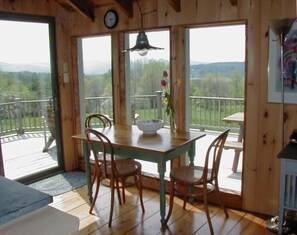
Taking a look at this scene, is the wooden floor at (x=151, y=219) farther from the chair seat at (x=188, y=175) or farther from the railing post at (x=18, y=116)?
the railing post at (x=18, y=116)

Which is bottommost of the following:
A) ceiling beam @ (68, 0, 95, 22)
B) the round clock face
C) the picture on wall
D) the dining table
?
Result: the dining table

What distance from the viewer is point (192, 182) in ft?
9.16

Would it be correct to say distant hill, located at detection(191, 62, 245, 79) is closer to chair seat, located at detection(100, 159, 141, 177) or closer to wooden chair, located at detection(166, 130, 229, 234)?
wooden chair, located at detection(166, 130, 229, 234)

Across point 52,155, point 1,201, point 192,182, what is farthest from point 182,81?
point 1,201

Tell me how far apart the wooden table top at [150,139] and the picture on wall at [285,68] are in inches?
32.6

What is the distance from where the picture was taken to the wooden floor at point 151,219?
2850mm

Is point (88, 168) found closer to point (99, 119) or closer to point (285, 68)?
point (99, 119)

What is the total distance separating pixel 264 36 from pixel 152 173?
79.6 inches

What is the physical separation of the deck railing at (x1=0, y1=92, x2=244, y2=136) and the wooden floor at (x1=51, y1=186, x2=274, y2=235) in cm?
108

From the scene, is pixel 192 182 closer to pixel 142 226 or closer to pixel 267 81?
pixel 142 226

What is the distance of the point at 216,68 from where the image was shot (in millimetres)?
3373

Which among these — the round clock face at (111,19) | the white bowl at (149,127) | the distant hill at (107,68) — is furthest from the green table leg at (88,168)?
the round clock face at (111,19)

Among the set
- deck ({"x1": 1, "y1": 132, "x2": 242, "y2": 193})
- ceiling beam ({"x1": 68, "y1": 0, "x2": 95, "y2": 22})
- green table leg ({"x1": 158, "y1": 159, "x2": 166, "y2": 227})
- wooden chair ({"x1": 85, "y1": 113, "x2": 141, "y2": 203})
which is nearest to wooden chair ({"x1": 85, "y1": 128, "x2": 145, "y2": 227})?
wooden chair ({"x1": 85, "y1": 113, "x2": 141, "y2": 203})

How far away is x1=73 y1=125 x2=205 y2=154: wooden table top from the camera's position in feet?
9.21
